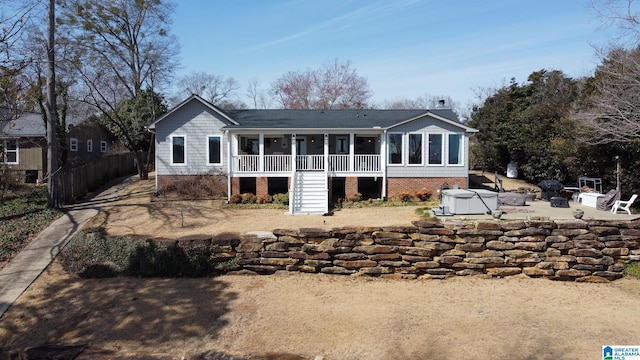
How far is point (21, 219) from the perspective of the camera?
1311 centimetres

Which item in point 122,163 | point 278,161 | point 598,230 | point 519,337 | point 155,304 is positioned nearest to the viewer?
point 519,337

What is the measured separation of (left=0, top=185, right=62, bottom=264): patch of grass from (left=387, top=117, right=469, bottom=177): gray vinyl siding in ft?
45.0

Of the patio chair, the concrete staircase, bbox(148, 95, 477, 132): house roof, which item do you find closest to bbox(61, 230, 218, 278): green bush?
the concrete staircase

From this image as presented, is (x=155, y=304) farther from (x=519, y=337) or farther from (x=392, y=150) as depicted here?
(x=392, y=150)

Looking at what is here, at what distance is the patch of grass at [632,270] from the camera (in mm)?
8023

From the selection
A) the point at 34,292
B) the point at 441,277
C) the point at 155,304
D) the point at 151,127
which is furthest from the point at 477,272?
the point at 151,127

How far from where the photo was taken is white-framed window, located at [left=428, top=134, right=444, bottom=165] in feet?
62.6

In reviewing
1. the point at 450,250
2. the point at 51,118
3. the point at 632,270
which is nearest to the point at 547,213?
the point at 632,270

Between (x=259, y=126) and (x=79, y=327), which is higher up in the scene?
(x=259, y=126)

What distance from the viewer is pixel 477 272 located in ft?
27.2

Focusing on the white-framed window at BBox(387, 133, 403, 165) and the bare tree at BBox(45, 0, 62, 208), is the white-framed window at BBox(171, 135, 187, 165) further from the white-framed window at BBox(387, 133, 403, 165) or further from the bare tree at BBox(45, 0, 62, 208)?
the white-framed window at BBox(387, 133, 403, 165)

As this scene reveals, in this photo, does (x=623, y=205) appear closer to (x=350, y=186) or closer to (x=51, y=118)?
(x=350, y=186)

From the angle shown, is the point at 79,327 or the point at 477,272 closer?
the point at 79,327

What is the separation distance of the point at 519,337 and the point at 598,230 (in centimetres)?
390
